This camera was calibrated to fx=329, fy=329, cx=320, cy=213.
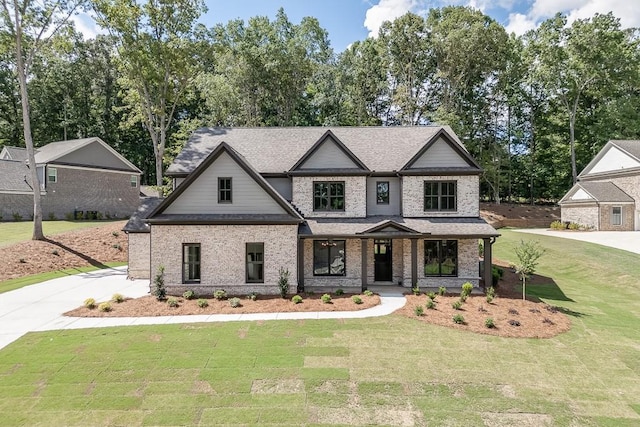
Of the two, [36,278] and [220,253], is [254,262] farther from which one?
[36,278]

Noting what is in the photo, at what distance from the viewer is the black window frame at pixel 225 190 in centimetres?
1628

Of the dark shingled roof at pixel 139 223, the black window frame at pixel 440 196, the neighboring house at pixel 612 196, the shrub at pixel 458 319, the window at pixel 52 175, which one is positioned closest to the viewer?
the shrub at pixel 458 319

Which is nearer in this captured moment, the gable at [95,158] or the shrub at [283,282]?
the shrub at [283,282]

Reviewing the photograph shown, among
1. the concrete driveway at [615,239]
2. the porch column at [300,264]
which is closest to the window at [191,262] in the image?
the porch column at [300,264]

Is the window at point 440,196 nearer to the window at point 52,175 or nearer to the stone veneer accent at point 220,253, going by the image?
the stone veneer accent at point 220,253

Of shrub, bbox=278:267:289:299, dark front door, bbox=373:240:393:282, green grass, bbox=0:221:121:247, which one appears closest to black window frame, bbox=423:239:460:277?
dark front door, bbox=373:240:393:282

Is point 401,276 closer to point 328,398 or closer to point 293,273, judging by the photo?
point 293,273

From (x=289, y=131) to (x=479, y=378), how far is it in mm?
16979

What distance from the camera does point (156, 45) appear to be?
26875 millimetres

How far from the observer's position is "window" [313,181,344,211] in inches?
712

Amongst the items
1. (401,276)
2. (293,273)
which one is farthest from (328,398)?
(401,276)

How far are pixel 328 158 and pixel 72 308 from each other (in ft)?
44.7

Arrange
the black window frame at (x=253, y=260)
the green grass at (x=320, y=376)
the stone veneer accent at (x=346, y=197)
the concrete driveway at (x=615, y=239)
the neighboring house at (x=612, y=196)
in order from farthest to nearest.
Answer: the neighboring house at (x=612, y=196), the concrete driveway at (x=615, y=239), the stone veneer accent at (x=346, y=197), the black window frame at (x=253, y=260), the green grass at (x=320, y=376)

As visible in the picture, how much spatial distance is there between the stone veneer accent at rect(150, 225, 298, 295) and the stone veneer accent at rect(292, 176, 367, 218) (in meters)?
2.40
